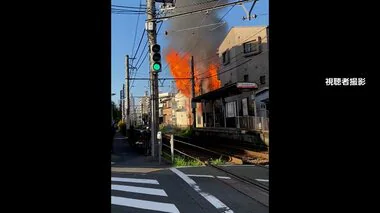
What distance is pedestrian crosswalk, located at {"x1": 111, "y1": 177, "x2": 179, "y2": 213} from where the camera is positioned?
6.44m

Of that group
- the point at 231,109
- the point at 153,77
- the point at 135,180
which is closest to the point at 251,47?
the point at 231,109

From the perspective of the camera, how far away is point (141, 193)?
25.2 ft

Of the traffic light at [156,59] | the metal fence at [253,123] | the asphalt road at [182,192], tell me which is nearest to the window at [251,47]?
the metal fence at [253,123]

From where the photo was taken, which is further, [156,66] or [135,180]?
[156,66]

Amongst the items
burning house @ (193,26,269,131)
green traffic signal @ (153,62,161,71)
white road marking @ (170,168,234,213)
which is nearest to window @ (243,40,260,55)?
burning house @ (193,26,269,131)

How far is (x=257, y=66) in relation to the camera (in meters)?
34.0

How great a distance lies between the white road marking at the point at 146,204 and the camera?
20.6ft

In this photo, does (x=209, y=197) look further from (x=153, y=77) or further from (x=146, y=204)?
(x=153, y=77)

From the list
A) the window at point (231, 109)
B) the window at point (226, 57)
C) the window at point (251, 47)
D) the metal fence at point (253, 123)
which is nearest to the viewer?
the metal fence at point (253, 123)

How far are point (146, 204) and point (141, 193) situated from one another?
3.42ft

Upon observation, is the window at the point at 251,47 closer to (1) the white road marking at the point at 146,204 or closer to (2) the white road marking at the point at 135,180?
(2) the white road marking at the point at 135,180

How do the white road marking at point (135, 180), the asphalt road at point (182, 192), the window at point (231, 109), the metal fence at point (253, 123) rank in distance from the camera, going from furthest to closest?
the window at point (231, 109) < the metal fence at point (253, 123) < the white road marking at point (135, 180) < the asphalt road at point (182, 192)
